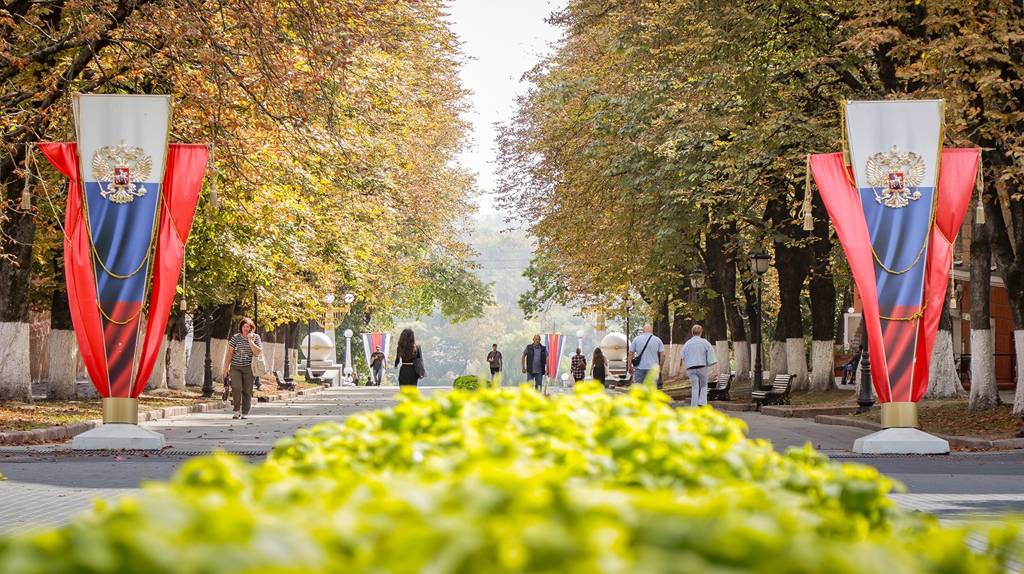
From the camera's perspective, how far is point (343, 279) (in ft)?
146

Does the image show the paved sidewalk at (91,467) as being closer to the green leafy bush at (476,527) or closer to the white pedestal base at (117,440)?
the white pedestal base at (117,440)

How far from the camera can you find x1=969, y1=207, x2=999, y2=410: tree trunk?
25047mm

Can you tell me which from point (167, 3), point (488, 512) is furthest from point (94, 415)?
point (488, 512)

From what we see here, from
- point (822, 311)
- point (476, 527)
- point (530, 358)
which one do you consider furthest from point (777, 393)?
point (476, 527)

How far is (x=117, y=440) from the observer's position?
19.3 m

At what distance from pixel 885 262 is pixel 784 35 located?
1068cm

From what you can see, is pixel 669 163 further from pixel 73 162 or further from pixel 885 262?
pixel 73 162

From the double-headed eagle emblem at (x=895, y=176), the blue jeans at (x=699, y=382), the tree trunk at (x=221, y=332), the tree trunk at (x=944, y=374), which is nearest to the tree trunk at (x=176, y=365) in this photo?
the tree trunk at (x=221, y=332)

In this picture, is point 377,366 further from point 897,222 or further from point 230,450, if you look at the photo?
point 897,222

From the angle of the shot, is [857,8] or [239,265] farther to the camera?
[239,265]

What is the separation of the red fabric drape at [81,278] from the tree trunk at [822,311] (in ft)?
72.0

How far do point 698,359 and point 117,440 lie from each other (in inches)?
438

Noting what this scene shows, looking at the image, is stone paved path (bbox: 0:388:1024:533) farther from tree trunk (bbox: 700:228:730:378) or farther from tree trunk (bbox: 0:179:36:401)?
tree trunk (bbox: 700:228:730:378)

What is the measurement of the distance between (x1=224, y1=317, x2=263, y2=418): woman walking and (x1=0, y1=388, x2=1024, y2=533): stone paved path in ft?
6.60
